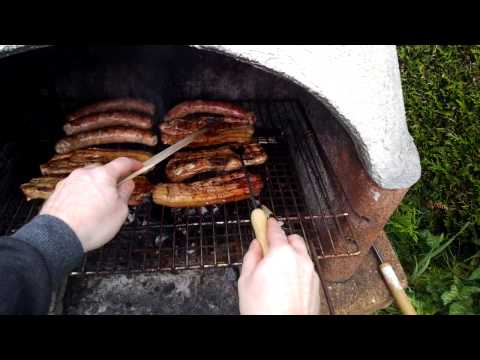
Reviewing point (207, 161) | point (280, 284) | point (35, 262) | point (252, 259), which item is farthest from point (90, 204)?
point (207, 161)

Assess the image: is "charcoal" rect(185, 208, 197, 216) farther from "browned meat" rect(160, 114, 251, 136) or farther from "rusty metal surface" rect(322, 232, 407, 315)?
"rusty metal surface" rect(322, 232, 407, 315)

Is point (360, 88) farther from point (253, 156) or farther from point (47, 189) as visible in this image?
point (47, 189)

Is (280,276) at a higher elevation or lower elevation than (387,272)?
higher

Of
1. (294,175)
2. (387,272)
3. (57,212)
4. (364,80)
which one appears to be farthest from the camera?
(294,175)

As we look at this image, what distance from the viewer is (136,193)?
8.39 feet

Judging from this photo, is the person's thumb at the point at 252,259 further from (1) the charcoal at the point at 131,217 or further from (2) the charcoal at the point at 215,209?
(1) the charcoal at the point at 131,217

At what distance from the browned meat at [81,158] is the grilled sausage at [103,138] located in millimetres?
85

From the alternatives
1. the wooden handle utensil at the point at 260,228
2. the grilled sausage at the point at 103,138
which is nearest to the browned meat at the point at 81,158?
the grilled sausage at the point at 103,138

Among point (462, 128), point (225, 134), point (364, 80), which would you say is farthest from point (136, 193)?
point (462, 128)

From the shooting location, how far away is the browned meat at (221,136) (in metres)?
2.96
